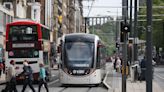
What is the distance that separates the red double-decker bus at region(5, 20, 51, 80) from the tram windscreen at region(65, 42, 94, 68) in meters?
3.32

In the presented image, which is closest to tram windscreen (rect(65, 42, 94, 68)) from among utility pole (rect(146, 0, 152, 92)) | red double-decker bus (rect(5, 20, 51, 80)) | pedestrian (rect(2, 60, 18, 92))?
red double-decker bus (rect(5, 20, 51, 80))

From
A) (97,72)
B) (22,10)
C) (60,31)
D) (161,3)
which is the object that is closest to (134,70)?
(97,72)

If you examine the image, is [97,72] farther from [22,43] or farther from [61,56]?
[22,43]

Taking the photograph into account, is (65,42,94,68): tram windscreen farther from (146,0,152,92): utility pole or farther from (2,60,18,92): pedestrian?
(146,0,152,92): utility pole

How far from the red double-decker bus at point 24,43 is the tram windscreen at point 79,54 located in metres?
3.32

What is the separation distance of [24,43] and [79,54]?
14.7 feet

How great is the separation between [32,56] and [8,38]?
209 cm

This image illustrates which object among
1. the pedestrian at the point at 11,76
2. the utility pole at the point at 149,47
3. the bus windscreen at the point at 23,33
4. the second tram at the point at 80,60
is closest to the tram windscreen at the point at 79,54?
the second tram at the point at 80,60

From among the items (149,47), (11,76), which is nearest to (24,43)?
(11,76)

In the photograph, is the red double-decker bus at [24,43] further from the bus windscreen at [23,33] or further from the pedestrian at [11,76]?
the pedestrian at [11,76]

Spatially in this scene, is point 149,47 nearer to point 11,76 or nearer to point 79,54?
point 11,76

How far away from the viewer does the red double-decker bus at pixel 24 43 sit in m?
39.8

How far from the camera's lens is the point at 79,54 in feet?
123

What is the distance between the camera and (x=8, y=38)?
39.9 metres
